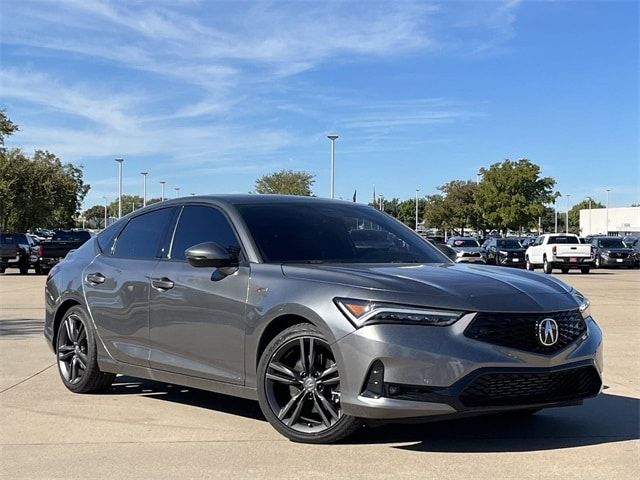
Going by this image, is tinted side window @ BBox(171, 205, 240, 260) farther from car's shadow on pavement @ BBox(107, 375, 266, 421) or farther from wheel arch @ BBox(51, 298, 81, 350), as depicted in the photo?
wheel arch @ BBox(51, 298, 81, 350)

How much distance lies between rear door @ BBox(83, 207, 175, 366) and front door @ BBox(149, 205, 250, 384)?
13 centimetres

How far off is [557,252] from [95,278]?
29547 millimetres

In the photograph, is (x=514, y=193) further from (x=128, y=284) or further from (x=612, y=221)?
(x=128, y=284)

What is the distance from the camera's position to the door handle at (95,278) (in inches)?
270

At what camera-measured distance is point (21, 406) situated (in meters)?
6.53

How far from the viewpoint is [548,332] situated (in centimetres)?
492

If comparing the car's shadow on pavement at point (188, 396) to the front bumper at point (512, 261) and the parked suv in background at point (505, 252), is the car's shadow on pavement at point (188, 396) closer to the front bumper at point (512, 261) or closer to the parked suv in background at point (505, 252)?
the parked suv in background at point (505, 252)

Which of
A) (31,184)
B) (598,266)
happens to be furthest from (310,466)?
(31,184)

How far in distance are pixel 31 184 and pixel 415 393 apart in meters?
53.0

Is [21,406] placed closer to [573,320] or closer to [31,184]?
[573,320]

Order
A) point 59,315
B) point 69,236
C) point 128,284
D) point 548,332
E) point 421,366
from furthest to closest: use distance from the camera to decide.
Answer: point 69,236 → point 59,315 → point 128,284 → point 548,332 → point 421,366

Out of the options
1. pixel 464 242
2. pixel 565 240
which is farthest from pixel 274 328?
pixel 464 242

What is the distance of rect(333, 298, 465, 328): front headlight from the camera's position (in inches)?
186

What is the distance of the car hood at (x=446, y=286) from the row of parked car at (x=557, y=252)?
27.4m
